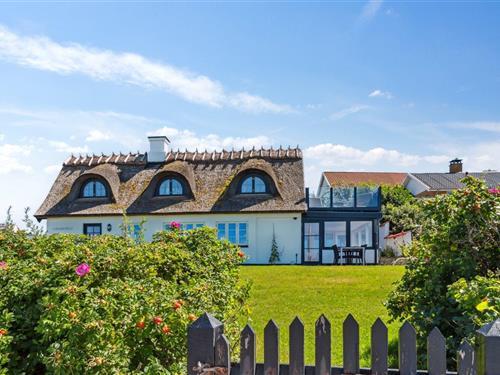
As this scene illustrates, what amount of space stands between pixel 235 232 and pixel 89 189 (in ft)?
28.9

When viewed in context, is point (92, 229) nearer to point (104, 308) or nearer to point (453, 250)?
point (453, 250)

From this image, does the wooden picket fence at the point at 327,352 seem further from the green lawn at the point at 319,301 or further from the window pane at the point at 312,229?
the window pane at the point at 312,229

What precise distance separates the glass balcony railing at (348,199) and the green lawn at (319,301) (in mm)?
8624

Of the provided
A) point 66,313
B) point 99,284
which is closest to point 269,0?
point 99,284

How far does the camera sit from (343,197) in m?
23.0

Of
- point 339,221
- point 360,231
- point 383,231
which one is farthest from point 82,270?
point 383,231

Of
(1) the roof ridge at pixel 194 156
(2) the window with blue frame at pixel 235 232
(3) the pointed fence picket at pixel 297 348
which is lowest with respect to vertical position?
(3) the pointed fence picket at pixel 297 348

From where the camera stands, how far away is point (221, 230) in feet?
77.1

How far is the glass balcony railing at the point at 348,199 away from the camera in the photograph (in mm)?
22750

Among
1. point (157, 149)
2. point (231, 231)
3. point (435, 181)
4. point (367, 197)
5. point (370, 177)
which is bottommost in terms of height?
point (231, 231)

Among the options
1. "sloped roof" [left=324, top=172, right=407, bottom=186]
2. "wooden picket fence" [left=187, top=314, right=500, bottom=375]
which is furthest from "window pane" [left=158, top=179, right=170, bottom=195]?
"sloped roof" [left=324, top=172, right=407, bottom=186]

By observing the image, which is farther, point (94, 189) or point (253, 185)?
point (94, 189)

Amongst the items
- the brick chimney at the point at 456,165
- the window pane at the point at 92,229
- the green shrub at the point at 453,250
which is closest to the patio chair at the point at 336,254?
the window pane at the point at 92,229

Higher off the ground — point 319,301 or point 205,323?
point 205,323
